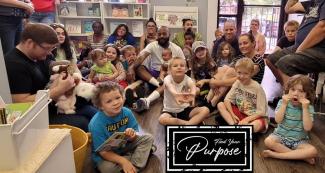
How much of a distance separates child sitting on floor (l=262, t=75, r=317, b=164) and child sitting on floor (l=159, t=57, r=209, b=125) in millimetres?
575

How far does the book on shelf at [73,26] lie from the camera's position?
4895mm

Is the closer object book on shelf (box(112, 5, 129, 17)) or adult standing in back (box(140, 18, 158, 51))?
adult standing in back (box(140, 18, 158, 51))

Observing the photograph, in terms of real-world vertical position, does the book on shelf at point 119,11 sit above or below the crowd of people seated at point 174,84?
above

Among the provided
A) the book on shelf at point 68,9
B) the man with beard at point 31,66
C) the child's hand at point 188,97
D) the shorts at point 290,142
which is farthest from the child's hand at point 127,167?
the book on shelf at point 68,9

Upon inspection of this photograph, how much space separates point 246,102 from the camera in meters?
2.22

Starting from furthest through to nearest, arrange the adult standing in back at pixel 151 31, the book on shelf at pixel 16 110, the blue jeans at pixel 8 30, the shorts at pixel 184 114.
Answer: the adult standing in back at pixel 151 31 < the shorts at pixel 184 114 < the blue jeans at pixel 8 30 < the book on shelf at pixel 16 110

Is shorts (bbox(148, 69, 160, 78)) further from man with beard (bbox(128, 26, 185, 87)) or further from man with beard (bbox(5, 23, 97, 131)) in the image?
man with beard (bbox(5, 23, 97, 131))

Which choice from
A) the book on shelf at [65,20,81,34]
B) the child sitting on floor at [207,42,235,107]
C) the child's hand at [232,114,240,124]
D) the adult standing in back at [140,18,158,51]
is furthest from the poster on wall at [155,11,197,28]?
the child's hand at [232,114,240,124]

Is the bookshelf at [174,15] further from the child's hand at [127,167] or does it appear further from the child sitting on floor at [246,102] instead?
the child's hand at [127,167]

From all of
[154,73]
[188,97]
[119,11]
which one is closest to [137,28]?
[119,11]

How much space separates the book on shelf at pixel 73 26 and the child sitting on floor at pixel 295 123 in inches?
151

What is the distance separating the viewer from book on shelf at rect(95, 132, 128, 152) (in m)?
1.57

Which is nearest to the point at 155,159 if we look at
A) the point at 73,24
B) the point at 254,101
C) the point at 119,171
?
the point at 119,171

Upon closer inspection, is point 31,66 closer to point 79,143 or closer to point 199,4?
point 79,143
